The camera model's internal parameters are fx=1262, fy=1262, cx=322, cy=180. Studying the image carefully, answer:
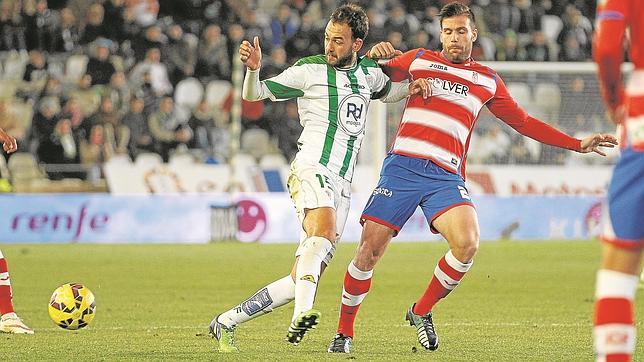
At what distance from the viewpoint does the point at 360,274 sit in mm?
8305

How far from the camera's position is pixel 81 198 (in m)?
19.6

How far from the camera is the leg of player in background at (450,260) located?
809 cm

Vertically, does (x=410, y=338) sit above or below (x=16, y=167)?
above

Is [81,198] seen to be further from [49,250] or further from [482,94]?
[482,94]

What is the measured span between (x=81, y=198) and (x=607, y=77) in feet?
50.6

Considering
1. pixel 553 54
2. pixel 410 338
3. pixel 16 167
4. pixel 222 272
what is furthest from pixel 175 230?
pixel 410 338

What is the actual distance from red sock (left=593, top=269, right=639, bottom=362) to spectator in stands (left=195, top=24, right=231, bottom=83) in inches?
751

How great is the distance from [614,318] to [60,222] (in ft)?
51.5

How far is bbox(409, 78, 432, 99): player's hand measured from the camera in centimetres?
826

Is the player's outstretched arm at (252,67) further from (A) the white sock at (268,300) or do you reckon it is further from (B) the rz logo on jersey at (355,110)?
(A) the white sock at (268,300)

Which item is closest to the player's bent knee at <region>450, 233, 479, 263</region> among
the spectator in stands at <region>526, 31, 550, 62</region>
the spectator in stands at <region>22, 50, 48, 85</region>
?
the spectator in stands at <region>22, 50, 48, 85</region>

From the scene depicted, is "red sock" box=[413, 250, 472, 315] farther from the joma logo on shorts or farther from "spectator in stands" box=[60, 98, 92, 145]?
"spectator in stands" box=[60, 98, 92, 145]

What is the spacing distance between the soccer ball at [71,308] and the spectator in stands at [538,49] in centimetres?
1729

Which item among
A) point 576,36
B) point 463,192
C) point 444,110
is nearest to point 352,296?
point 463,192
